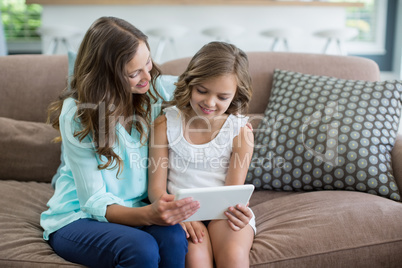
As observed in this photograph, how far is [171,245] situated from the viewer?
124cm

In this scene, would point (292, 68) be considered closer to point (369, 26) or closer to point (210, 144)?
point (210, 144)

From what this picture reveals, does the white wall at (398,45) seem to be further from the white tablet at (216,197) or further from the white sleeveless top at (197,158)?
the white tablet at (216,197)

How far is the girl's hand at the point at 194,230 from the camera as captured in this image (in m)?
1.35

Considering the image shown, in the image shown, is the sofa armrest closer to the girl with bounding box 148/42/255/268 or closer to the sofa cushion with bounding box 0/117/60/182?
the girl with bounding box 148/42/255/268

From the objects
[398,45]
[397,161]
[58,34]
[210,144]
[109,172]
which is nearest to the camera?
[109,172]

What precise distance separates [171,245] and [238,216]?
0.23 m

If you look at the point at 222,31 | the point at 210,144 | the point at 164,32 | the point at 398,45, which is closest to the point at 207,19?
the point at 222,31

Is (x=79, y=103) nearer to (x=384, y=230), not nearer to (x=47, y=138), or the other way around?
(x=47, y=138)

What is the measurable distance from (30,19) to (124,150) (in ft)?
17.3

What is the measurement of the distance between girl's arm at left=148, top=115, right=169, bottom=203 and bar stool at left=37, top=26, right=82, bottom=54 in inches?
122

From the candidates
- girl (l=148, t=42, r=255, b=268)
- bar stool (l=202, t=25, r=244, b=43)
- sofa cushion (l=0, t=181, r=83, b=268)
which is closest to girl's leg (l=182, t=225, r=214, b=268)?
girl (l=148, t=42, r=255, b=268)

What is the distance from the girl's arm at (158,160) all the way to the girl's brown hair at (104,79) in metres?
0.12

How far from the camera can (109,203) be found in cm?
134

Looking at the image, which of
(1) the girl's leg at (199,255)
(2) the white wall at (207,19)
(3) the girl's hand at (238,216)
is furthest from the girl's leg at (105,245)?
(2) the white wall at (207,19)
